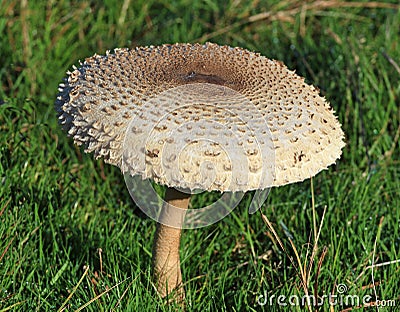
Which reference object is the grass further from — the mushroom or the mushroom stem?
the mushroom

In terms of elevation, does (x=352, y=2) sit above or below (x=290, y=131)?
above

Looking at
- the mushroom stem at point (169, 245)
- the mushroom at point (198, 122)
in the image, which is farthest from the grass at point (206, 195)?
the mushroom at point (198, 122)

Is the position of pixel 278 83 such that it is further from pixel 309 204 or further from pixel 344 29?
pixel 344 29

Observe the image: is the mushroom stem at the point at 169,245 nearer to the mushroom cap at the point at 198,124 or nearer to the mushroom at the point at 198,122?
the mushroom at the point at 198,122

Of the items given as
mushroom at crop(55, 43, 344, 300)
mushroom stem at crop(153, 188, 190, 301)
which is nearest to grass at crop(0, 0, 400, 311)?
mushroom stem at crop(153, 188, 190, 301)

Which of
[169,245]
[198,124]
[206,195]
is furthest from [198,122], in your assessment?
[206,195]

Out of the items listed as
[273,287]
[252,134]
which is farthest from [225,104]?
[273,287]
